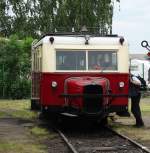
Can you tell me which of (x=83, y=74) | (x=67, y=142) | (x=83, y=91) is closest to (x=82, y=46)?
(x=83, y=74)

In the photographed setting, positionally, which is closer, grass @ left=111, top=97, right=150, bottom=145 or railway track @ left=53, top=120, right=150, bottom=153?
railway track @ left=53, top=120, right=150, bottom=153

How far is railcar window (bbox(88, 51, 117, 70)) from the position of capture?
18.1 meters

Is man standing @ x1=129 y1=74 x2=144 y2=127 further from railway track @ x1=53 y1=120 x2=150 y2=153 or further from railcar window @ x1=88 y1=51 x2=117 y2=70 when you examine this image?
railway track @ x1=53 y1=120 x2=150 y2=153

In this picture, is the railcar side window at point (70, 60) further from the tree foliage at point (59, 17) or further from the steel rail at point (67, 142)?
the tree foliage at point (59, 17)

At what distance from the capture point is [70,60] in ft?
59.4

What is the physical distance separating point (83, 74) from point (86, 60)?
548 millimetres

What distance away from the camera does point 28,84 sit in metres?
35.4

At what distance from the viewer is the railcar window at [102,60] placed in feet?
59.5

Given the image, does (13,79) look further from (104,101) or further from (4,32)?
(104,101)

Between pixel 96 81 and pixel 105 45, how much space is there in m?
1.45

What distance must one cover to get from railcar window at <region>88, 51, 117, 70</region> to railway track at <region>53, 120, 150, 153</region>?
6.05 ft

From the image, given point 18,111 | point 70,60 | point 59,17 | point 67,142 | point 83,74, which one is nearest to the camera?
point 67,142

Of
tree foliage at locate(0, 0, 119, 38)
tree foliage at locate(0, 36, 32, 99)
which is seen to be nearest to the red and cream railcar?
tree foliage at locate(0, 36, 32, 99)

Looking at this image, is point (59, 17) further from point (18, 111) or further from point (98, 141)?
point (98, 141)
